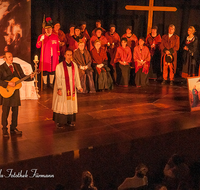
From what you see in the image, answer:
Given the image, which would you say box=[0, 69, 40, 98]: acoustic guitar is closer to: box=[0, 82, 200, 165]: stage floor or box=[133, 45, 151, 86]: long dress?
box=[0, 82, 200, 165]: stage floor

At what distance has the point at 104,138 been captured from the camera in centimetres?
509

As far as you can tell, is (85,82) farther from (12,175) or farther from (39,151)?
(12,175)

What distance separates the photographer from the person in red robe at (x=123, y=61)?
9.31 meters

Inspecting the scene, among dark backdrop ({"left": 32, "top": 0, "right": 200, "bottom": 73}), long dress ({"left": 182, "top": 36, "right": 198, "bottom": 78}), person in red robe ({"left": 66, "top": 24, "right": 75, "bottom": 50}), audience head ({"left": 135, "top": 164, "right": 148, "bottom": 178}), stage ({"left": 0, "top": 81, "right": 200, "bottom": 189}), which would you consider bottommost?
audience head ({"left": 135, "top": 164, "right": 148, "bottom": 178})

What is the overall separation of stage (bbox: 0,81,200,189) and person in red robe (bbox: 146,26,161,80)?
9.68 feet

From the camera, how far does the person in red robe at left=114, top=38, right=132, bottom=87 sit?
931 centimetres

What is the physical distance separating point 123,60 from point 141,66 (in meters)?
0.59

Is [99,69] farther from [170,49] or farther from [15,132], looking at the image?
[15,132]

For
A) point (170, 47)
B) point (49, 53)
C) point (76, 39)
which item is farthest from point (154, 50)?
point (49, 53)

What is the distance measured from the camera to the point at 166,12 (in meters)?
10.9

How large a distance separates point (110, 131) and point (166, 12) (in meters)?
6.77

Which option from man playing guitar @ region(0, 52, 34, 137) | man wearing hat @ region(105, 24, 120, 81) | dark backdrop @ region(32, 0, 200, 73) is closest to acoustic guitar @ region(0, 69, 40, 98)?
man playing guitar @ region(0, 52, 34, 137)

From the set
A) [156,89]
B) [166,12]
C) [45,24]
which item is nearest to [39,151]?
[45,24]

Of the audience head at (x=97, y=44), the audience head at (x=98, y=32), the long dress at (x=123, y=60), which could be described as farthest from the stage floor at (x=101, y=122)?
the audience head at (x=98, y=32)
